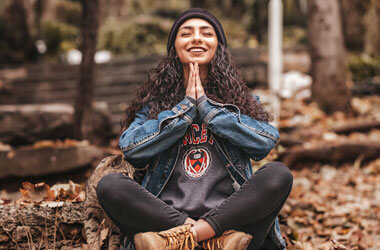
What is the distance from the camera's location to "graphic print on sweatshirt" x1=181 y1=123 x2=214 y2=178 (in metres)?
2.67

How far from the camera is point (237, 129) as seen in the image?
2.61 metres

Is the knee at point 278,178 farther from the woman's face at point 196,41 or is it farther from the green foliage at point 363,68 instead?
the green foliage at point 363,68

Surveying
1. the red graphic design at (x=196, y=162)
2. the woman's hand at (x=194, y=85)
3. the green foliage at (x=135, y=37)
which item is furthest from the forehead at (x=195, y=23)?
the green foliage at (x=135, y=37)

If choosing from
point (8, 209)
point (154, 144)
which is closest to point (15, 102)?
point (8, 209)

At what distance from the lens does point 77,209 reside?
296cm

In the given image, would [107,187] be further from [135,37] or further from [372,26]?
[135,37]

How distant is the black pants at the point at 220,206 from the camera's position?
2408 mm

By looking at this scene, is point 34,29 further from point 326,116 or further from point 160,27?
point 326,116

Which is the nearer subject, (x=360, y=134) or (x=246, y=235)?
(x=246, y=235)

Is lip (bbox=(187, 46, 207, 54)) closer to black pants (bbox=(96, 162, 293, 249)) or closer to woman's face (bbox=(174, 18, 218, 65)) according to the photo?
woman's face (bbox=(174, 18, 218, 65))

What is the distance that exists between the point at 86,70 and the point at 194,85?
2930 millimetres

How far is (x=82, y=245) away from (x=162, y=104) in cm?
108

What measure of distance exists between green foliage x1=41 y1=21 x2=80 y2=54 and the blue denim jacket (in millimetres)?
10827

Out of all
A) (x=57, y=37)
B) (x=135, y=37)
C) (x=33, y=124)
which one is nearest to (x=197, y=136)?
(x=33, y=124)
